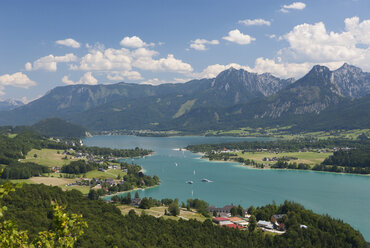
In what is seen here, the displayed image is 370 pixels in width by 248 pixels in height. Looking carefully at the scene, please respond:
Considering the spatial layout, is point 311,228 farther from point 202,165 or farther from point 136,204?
point 202,165

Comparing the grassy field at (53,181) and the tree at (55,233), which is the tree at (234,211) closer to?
the grassy field at (53,181)

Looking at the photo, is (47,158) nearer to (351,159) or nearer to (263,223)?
(263,223)

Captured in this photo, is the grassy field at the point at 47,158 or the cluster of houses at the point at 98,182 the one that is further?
the grassy field at the point at 47,158

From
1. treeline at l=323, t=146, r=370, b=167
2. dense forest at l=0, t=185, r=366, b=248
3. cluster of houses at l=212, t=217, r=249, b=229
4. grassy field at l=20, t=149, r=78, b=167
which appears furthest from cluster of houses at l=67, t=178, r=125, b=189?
treeline at l=323, t=146, r=370, b=167

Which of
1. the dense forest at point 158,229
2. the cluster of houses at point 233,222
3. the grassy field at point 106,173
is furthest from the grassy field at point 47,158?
the cluster of houses at point 233,222

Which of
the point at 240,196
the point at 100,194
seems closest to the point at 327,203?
the point at 240,196

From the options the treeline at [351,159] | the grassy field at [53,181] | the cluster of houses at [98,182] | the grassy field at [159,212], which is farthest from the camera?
the treeline at [351,159]

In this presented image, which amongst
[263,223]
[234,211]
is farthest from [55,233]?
[234,211]
